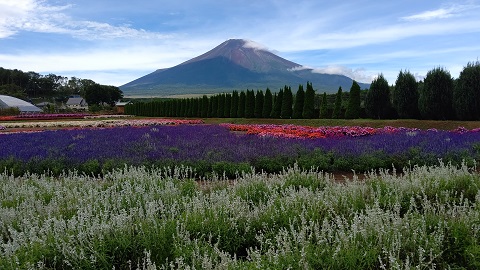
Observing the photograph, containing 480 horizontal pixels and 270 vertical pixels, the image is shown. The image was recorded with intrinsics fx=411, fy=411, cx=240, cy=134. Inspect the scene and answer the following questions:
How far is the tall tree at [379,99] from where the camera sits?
24891 millimetres

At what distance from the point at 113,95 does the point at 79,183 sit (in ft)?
383

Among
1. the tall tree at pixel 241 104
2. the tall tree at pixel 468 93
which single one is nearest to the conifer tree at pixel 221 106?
the tall tree at pixel 241 104

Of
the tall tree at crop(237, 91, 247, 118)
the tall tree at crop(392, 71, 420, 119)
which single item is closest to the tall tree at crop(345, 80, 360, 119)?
the tall tree at crop(392, 71, 420, 119)

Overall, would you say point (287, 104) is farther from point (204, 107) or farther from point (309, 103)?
point (204, 107)

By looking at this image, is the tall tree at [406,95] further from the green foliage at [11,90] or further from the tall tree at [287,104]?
the green foliage at [11,90]

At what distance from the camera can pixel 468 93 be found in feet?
66.6

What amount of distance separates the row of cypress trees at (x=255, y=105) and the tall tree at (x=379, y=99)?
525cm

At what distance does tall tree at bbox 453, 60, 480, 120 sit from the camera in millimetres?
20172

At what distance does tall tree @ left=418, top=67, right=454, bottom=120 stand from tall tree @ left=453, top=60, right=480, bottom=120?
2.31 ft

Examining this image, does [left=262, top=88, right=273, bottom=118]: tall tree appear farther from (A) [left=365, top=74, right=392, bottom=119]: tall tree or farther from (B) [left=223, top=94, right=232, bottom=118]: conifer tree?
(A) [left=365, top=74, right=392, bottom=119]: tall tree

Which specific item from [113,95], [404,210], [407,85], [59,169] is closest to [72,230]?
[404,210]

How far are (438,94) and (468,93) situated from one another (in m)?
1.56

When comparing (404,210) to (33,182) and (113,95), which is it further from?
→ (113,95)

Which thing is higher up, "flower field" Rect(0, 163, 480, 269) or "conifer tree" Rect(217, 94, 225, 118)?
"conifer tree" Rect(217, 94, 225, 118)
